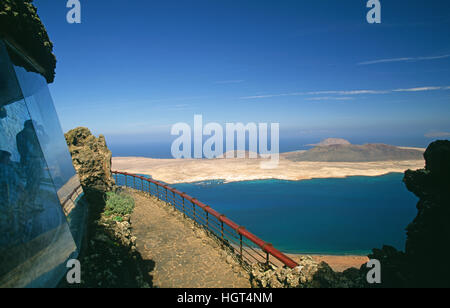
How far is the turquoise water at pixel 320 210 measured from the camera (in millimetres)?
38344

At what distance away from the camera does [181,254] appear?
646cm

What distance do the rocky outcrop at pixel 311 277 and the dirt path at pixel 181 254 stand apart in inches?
39.3

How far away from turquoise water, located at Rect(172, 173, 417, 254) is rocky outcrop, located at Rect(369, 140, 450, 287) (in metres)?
32.0

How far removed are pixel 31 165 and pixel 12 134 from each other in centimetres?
53

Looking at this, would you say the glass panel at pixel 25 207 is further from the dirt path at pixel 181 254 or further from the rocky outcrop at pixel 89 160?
the rocky outcrop at pixel 89 160

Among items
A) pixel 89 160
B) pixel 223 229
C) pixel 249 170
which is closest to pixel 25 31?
pixel 89 160

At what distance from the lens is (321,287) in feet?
12.4

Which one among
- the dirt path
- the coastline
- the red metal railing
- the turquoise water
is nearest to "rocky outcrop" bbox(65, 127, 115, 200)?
the dirt path

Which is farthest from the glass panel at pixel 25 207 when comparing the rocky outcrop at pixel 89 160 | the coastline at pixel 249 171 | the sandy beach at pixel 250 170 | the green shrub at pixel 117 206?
the sandy beach at pixel 250 170

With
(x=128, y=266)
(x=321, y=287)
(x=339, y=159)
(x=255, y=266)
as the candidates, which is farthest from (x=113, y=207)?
(x=339, y=159)

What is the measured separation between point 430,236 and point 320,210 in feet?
180

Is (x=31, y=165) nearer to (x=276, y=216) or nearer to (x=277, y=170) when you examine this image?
(x=276, y=216)

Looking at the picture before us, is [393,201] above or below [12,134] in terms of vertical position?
below

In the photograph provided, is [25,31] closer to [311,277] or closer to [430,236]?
[311,277]
